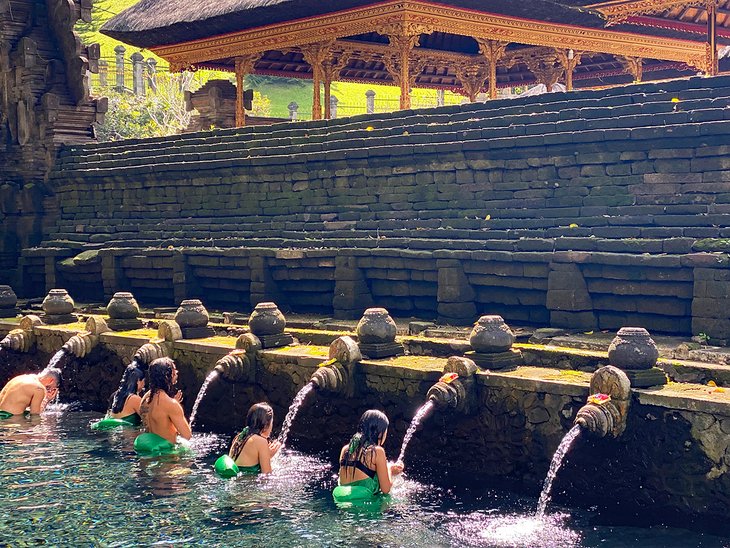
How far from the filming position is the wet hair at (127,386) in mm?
12180

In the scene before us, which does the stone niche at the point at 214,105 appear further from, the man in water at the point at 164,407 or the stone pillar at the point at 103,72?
the stone pillar at the point at 103,72

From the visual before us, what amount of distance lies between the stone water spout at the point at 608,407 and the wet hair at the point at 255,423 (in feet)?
10.3

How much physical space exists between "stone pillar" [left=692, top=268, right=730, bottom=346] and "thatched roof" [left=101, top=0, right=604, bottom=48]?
8.80 metres

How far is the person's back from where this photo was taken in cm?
1269

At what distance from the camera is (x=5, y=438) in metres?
11.6

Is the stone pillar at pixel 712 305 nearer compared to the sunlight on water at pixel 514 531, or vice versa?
the sunlight on water at pixel 514 531

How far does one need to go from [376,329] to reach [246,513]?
9.03 feet

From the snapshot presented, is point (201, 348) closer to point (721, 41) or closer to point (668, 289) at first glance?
point (668, 289)

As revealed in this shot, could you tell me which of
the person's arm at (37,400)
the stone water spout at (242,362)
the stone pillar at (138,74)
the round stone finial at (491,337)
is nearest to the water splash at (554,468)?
the round stone finial at (491,337)

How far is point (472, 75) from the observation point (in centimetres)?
→ 2495

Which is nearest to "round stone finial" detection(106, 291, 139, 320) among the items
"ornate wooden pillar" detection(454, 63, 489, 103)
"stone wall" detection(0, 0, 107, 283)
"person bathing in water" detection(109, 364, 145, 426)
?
"person bathing in water" detection(109, 364, 145, 426)

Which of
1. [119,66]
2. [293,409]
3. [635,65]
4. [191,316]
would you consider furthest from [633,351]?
[119,66]

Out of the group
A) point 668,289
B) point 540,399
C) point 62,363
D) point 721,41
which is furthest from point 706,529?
point 721,41

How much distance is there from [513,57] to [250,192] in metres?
10.3
